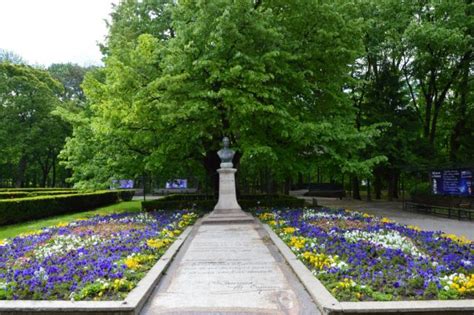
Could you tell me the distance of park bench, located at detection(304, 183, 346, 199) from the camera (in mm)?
36469

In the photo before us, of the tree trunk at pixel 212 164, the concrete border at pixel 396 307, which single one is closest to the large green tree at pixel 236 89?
the tree trunk at pixel 212 164

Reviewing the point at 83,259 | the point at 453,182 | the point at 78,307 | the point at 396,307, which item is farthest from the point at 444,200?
the point at 78,307

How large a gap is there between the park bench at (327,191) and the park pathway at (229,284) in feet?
90.3

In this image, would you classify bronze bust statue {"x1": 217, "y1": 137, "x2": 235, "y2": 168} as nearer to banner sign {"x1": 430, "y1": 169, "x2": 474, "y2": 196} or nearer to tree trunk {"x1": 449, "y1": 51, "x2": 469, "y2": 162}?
banner sign {"x1": 430, "y1": 169, "x2": 474, "y2": 196}

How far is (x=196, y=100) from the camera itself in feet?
48.8

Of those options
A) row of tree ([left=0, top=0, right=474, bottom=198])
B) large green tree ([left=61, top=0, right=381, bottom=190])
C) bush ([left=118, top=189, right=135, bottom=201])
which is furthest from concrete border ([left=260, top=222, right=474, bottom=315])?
bush ([left=118, top=189, right=135, bottom=201])

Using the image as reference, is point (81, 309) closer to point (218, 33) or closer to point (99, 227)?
point (99, 227)

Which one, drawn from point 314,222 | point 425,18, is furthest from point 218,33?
point 425,18

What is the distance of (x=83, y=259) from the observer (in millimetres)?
7457

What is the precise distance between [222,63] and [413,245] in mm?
9069

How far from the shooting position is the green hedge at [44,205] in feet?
53.1

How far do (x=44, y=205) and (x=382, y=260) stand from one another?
1599 cm

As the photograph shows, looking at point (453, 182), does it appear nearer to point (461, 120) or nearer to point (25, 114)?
point (461, 120)

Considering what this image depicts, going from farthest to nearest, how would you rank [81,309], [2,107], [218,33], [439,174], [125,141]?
[2,107] < [439,174] < [125,141] < [218,33] < [81,309]
